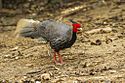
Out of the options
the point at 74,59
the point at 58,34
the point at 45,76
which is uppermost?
the point at 58,34

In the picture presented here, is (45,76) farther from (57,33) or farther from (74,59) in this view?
(74,59)

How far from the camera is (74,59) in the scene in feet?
24.4

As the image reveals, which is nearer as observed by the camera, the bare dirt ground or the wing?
the bare dirt ground

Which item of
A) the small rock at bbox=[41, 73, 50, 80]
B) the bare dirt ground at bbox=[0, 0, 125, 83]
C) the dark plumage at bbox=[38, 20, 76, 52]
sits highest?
the dark plumage at bbox=[38, 20, 76, 52]

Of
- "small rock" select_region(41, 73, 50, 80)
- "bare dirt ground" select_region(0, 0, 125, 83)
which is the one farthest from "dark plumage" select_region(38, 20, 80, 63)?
"small rock" select_region(41, 73, 50, 80)

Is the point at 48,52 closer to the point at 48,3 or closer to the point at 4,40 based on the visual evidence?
the point at 4,40

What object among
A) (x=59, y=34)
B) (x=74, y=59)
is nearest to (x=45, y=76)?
(x=59, y=34)

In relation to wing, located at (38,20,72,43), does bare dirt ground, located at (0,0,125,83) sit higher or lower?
lower

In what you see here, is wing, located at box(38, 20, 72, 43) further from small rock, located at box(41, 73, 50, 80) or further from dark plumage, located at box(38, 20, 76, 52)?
small rock, located at box(41, 73, 50, 80)

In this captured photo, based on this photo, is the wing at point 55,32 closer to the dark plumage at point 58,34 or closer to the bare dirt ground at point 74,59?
the dark plumage at point 58,34

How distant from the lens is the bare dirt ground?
6434 mm

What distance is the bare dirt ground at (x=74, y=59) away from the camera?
6.43m

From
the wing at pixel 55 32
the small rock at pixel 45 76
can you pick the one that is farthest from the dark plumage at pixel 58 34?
the small rock at pixel 45 76

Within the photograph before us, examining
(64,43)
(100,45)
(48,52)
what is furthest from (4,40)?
(64,43)
